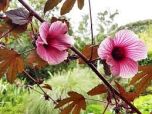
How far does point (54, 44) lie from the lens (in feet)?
1.49

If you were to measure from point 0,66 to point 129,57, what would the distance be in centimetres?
16

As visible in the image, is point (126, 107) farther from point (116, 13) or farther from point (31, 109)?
point (116, 13)

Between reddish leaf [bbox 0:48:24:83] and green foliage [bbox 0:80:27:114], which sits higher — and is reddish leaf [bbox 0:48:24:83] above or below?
above

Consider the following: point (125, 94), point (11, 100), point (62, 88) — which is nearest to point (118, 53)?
point (125, 94)

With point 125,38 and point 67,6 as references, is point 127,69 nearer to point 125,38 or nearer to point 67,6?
point 125,38

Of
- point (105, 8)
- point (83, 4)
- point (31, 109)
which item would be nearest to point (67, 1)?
point (83, 4)

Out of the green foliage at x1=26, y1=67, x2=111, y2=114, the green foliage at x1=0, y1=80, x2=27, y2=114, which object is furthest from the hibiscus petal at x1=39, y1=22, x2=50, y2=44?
the green foliage at x1=0, y1=80, x2=27, y2=114

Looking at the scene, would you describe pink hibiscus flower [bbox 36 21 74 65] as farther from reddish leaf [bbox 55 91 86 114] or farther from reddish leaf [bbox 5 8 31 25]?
reddish leaf [bbox 55 91 86 114]

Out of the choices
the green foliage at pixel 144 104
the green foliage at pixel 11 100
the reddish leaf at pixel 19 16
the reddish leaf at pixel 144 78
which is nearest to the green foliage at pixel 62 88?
the green foliage at pixel 11 100

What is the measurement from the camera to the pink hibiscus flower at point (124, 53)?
460 mm

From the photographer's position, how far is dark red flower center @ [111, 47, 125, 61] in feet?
1.54

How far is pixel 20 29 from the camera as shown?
0.49 m

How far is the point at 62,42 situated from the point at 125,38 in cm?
7

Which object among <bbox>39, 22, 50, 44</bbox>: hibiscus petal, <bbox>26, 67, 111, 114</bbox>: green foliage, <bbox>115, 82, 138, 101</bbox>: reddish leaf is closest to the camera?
<bbox>39, 22, 50, 44</bbox>: hibiscus petal
